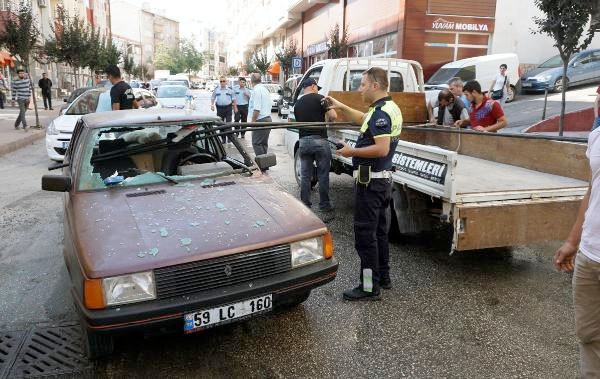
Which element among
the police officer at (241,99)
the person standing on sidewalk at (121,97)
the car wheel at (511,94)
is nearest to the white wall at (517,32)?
the car wheel at (511,94)

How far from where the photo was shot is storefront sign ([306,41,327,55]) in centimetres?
3089

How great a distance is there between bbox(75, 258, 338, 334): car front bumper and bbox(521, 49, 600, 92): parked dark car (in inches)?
714

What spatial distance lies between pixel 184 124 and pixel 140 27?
4034 inches

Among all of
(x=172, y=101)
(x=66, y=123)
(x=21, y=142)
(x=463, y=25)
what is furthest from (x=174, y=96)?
(x=463, y=25)

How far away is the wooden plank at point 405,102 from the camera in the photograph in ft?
23.2

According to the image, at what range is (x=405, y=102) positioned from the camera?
287 inches

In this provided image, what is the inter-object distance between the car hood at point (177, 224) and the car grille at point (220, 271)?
4 cm

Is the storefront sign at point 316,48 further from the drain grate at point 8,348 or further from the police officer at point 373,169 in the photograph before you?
the drain grate at point 8,348

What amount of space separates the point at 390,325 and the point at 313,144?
3.27 m

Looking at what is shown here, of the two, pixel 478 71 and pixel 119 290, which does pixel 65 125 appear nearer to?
pixel 119 290

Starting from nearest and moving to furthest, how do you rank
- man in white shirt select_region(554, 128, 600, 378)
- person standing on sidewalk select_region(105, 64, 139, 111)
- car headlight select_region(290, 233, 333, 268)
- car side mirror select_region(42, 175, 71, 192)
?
man in white shirt select_region(554, 128, 600, 378) → car headlight select_region(290, 233, 333, 268) → car side mirror select_region(42, 175, 71, 192) → person standing on sidewalk select_region(105, 64, 139, 111)

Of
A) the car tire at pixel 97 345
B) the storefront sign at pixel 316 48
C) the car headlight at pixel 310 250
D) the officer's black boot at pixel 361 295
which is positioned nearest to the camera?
the car tire at pixel 97 345

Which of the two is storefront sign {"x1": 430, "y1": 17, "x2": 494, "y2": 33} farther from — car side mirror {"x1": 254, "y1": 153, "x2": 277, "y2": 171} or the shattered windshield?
the shattered windshield

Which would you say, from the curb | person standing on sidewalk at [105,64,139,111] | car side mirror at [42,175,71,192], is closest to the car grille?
car side mirror at [42,175,71,192]
